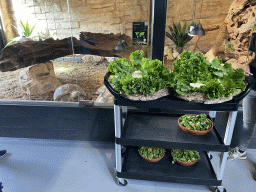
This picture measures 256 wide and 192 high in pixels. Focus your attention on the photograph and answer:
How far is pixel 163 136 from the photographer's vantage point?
1.74 m

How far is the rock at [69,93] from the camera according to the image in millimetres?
2371

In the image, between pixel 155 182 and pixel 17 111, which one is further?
pixel 17 111

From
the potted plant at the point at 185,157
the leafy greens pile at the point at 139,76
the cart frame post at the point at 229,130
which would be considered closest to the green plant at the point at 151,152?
the potted plant at the point at 185,157

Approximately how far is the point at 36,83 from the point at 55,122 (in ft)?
1.71

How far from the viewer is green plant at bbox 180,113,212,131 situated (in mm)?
1764

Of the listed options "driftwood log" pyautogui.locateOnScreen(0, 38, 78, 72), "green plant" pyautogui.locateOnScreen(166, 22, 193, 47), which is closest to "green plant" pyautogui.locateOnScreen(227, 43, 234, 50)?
"green plant" pyautogui.locateOnScreen(166, 22, 193, 47)

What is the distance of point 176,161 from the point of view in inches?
77.7

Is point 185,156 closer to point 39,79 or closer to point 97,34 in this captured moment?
point 97,34

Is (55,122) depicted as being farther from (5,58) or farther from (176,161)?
(176,161)

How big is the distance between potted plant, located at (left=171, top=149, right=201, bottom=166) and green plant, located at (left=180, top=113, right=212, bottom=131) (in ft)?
1.05

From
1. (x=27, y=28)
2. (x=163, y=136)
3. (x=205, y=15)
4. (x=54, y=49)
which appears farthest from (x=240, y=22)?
(x=27, y=28)

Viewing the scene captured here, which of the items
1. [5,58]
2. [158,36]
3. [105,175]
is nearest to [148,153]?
[105,175]

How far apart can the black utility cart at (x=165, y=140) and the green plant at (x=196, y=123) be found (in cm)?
7

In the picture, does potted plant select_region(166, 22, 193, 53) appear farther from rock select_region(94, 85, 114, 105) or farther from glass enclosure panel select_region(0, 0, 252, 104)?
A: rock select_region(94, 85, 114, 105)
